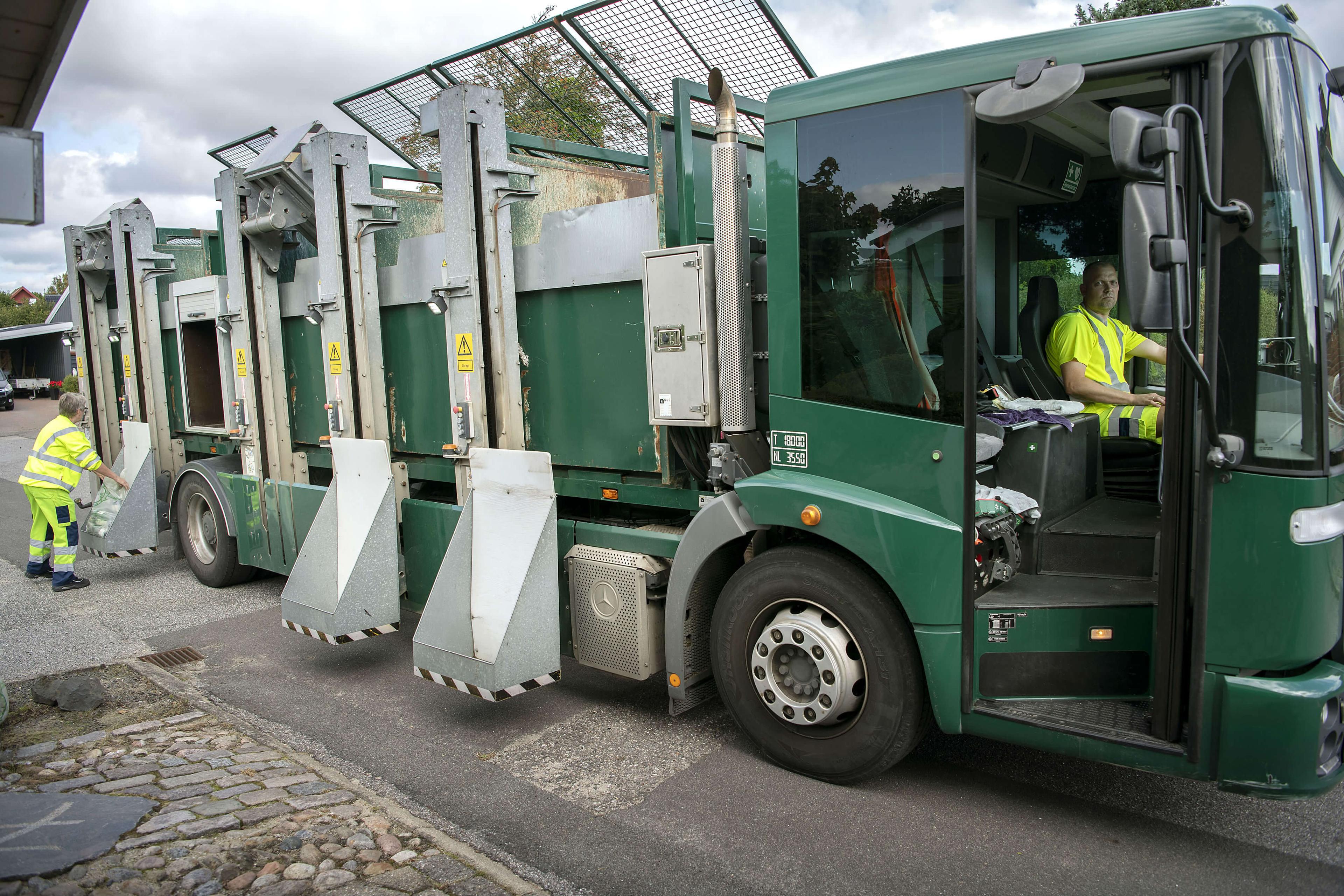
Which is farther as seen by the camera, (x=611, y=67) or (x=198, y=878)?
(x=611, y=67)

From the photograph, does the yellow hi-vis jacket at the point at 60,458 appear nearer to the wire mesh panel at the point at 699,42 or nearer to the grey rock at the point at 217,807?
the grey rock at the point at 217,807

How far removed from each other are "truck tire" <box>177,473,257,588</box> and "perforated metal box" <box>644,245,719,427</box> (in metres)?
4.77

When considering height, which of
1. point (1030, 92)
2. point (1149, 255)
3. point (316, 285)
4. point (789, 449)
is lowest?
point (789, 449)

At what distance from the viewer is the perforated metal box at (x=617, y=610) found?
170 inches

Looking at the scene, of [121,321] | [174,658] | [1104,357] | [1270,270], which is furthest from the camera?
[121,321]

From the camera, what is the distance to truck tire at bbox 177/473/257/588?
7406mm

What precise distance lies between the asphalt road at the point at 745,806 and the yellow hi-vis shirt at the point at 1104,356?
4.89 ft

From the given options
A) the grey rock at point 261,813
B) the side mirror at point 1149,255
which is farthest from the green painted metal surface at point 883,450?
the grey rock at point 261,813

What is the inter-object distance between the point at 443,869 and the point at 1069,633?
7.60 feet

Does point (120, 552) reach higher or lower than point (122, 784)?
higher

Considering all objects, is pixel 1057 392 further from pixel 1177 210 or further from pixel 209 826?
pixel 209 826

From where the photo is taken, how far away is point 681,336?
4.10 meters

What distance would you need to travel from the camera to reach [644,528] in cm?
452

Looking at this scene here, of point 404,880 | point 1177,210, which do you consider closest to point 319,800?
point 404,880
